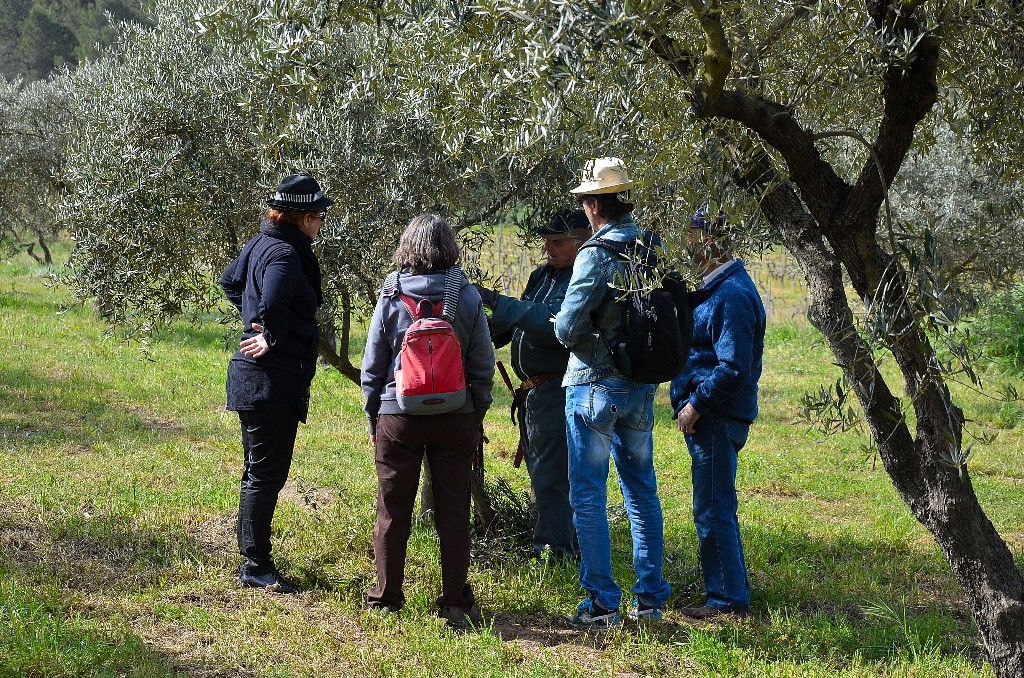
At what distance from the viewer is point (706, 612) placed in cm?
578

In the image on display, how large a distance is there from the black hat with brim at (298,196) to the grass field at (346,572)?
6.34 ft

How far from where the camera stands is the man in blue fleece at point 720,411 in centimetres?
564

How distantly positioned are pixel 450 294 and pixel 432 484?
103 cm

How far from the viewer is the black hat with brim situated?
5391mm

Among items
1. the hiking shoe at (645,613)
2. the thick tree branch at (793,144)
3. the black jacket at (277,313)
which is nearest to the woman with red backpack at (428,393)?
the black jacket at (277,313)

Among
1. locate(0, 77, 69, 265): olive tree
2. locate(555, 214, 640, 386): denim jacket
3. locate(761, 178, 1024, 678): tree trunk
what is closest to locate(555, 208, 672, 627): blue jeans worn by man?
locate(555, 214, 640, 386): denim jacket

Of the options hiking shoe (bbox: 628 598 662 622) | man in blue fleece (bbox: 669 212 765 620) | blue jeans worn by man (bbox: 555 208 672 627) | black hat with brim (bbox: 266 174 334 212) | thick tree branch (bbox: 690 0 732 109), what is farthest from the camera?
man in blue fleece (bbox: 669 212 765 620)

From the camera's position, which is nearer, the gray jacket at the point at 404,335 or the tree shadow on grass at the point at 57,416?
the gray jacket at the point at 404,335

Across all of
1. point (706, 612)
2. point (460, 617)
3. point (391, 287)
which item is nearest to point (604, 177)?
point (391, 287)

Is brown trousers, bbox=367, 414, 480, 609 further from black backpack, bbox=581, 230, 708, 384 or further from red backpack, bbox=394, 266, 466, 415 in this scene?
black backpack, bbox=581, 230, 708, 384

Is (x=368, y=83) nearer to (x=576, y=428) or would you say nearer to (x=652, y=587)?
(x=576, y=428)

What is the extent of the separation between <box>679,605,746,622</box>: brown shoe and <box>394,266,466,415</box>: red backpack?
1922mm

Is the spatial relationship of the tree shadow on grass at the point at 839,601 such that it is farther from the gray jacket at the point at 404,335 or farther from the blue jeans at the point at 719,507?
the gray jacket at the point at 404,335

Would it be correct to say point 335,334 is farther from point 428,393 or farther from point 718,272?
point 718,272
